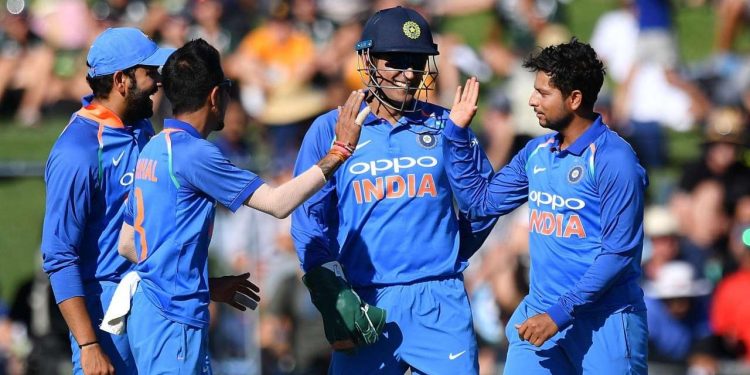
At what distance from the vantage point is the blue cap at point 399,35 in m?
6.00

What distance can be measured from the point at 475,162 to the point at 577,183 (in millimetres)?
534

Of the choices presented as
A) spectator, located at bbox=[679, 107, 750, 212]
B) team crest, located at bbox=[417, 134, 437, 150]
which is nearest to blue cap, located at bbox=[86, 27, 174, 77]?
team crest, located at bbox=[417, 134, 437, 150]

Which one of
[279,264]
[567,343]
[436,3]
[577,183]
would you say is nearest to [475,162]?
[577,183]

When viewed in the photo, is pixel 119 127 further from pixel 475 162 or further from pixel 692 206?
pixel 692 206

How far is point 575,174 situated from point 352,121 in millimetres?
1052

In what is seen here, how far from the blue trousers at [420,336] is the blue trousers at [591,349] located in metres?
0.26

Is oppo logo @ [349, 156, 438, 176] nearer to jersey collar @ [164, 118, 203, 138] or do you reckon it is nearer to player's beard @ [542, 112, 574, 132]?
player's beard @ [542, 112, 574, 132]

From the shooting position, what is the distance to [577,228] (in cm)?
586

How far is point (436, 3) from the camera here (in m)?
13.8

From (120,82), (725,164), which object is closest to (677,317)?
(725,164)

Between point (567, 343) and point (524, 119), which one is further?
point (524, 119)

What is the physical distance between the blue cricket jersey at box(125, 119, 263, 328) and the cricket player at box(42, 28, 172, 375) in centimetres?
33

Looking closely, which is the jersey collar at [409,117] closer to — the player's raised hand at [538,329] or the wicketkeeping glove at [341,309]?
the wicketkeeping glove at [341,309]

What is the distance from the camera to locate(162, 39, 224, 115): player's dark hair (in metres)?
5.70
